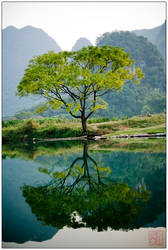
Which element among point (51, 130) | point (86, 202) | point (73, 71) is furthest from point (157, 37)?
point (86, 202)

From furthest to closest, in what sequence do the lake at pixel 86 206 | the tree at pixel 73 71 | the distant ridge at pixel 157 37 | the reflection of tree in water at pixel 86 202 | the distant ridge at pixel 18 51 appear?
the distant ridge at pixel 18 51 < the distant ridge at pixel 157 37 < the tree at pixel 73 71 < the reflection of tree in water at pixel 86 202 < the lake at pixel 86 206

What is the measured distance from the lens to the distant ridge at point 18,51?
4966 cm

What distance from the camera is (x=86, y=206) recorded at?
138 inches

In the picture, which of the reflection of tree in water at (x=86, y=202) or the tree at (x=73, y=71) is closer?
the reflection of tree in water at (x=86, y=202)

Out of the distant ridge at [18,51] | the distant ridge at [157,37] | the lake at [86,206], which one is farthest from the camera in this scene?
the distant ridge at [18,51]

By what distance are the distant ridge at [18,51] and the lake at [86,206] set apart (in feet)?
145

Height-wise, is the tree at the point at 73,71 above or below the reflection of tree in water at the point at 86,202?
above

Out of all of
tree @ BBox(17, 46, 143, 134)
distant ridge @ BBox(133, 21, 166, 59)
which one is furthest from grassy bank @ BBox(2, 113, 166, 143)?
distant ridge @ BBox(133, 21, 166, 59)

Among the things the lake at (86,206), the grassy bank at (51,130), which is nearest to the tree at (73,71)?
the grassy bank at (51,130)

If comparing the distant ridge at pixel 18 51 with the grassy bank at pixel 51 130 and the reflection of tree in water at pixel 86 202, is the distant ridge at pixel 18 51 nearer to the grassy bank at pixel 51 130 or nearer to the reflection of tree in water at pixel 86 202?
the grassy bank at pixel 51 130

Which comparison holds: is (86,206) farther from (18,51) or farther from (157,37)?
(18,51)

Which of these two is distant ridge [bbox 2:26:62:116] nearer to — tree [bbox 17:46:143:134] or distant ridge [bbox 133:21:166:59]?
distant ridge [bbox 133:21:166:59]

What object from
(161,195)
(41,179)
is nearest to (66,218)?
(161,195)

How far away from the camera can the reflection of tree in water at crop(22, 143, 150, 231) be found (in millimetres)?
3121
